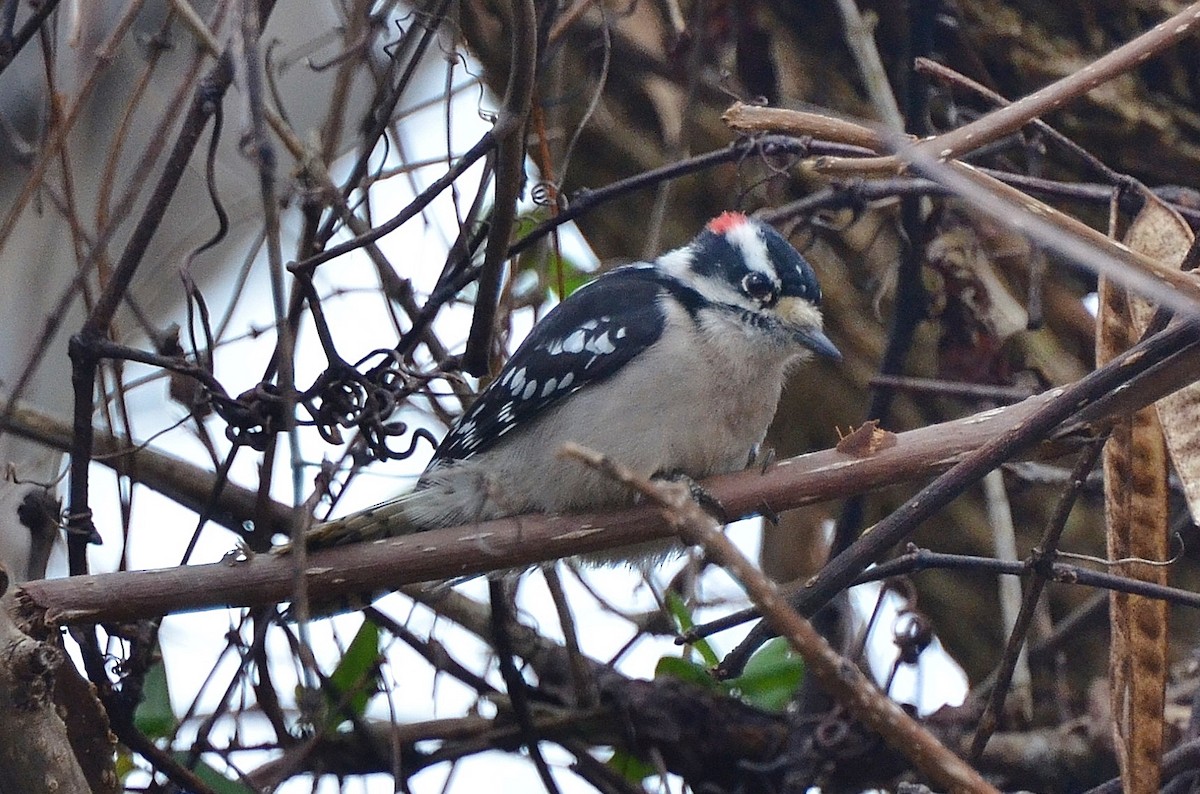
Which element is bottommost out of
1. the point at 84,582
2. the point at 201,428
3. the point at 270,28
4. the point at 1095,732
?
the point at 1095,732

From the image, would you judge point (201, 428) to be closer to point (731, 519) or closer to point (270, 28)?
point (731, 519)

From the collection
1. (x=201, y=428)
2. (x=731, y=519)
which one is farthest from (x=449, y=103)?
(x=731, y=519)

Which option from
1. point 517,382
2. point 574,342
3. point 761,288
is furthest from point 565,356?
point 761,288

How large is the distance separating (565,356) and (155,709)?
1280 millimetres

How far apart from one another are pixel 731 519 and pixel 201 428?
1.30 metres

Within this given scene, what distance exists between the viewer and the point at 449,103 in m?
3.22

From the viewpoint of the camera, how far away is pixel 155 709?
289cm

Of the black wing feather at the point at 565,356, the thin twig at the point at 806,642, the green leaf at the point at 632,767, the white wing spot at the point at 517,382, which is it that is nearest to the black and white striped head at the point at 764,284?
the black wing feather at the point at 565,356

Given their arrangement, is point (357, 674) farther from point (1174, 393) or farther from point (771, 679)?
point (1174, 393)

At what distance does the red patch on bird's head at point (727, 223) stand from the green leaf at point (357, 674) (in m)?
1.39

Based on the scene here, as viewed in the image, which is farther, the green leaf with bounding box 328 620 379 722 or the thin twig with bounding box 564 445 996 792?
the green leaf with bounding box 328 620 379 722

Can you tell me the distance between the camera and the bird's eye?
323 cm

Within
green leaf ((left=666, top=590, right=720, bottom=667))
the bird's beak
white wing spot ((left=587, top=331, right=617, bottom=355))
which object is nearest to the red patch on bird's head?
the bird's beak

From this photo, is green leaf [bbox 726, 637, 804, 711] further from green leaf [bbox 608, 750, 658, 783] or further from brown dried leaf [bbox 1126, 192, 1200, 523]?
brown dried leaf [bbox 1126, 192, 1200, 523]
